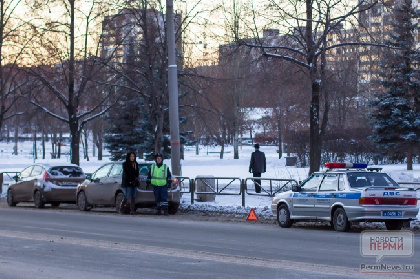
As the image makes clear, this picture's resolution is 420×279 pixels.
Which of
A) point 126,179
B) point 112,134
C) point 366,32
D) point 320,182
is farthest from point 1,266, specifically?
point 112,134

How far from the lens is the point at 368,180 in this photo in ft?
57.9

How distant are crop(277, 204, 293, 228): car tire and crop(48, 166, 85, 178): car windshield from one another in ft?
34.7

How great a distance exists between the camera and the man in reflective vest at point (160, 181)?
2291 cm

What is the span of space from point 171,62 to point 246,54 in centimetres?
303

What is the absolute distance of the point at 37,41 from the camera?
34.9 meters

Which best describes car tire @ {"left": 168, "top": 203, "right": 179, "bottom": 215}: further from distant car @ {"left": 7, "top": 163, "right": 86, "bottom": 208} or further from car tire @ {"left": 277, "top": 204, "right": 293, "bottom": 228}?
car tire @ {"left": 277, "top": 204, "right": 293, "bottom": 228}

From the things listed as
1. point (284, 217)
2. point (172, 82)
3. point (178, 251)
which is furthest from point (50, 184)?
point (178, 251)

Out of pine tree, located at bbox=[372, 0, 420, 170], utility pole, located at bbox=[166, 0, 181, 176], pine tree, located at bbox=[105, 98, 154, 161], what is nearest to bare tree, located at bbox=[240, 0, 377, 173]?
utility pole, located at bbox=[166, 0, 181, 176]

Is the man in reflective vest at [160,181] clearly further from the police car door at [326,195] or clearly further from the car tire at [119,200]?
the police car door at [326,195]

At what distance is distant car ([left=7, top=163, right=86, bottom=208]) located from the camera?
2702 centimetres

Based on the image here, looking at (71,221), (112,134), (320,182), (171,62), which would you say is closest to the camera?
(320,182)

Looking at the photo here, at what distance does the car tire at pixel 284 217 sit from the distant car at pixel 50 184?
1022cm

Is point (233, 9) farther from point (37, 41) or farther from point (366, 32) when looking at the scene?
point (37, 41)

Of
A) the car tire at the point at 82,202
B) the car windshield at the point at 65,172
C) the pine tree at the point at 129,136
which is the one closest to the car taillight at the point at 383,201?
the car tire at the point at 82,202
